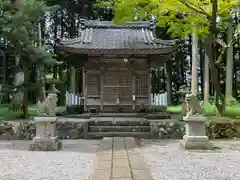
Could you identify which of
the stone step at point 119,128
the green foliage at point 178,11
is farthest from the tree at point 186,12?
the stone step at point 119,128

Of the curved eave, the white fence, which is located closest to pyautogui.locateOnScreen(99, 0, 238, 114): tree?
the curved eave

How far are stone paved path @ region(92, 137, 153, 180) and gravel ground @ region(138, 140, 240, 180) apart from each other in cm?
28

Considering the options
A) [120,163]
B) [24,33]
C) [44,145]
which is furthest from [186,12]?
[120,163]

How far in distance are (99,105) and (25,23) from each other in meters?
4.71

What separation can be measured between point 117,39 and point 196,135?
8.07 m

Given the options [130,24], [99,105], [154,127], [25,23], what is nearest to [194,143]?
[154,127]

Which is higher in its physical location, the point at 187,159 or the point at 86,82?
the point at 86,82

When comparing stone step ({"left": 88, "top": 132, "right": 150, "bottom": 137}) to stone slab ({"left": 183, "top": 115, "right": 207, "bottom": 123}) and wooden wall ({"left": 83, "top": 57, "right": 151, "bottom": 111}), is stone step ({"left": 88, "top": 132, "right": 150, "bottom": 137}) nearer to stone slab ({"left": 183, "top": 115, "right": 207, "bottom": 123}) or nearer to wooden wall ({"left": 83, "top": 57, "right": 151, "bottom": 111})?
stone slab ({"left": 183, "top": 115, "right": 207, "bottom": 123})

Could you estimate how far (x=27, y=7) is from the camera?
1305cm

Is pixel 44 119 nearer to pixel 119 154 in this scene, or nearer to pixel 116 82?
pixel 119 154

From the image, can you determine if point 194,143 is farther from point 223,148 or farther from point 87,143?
point 87,143

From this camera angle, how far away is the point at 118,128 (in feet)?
40.2

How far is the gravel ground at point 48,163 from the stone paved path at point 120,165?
0.82 ft

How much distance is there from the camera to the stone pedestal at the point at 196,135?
9.26 m
